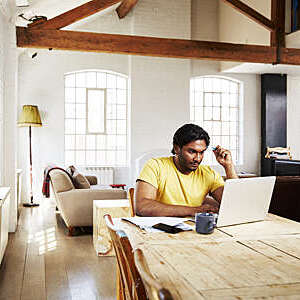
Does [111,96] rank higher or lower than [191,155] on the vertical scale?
higher

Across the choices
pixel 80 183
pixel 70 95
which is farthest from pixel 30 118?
pixel 80 183

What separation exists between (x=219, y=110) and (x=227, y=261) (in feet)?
27.5

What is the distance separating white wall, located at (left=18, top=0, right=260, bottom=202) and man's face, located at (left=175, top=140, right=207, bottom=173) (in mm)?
6109

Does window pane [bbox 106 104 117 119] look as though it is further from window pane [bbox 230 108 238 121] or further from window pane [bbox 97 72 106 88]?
window pane [bbox 230 108 238 121]

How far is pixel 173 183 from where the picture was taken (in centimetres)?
274

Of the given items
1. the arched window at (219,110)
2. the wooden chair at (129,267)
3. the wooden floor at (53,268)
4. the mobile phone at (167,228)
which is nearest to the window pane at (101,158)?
the arched window at (219,110)

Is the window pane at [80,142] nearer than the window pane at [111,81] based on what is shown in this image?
Yes

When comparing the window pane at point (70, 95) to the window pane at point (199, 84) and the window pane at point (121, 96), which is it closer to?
the window pane at point (121, 96)

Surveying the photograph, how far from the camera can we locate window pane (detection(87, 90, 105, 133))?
29.2 ft

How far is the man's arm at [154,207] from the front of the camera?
246 centimetres

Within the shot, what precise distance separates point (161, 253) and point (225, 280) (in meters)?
0.37

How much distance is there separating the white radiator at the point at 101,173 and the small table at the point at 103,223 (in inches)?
153

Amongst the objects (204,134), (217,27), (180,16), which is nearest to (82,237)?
(204,134)

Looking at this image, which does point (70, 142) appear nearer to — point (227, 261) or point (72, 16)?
point (72, 16)
